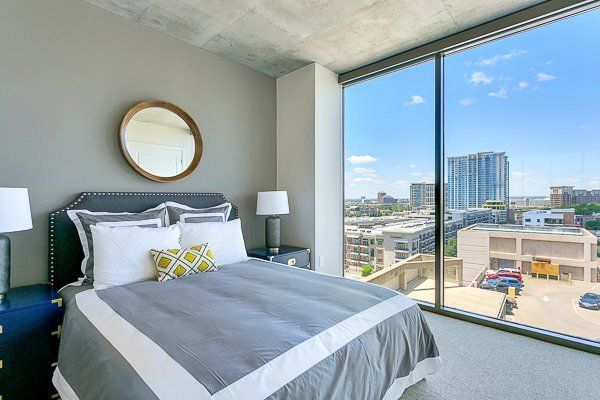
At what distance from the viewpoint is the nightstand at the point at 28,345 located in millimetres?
1720

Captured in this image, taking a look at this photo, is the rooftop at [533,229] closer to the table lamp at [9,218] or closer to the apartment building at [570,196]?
the apartment building at [570,196]

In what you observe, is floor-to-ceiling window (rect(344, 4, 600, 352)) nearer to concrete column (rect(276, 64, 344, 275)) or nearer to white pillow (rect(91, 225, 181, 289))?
concrete column (rect(276, 64, 344, 275))

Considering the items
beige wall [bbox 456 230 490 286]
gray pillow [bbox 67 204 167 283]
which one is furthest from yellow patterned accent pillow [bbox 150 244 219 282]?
beige wall [bbox 456 230 490 286]

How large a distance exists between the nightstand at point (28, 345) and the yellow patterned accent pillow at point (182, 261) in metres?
0.62

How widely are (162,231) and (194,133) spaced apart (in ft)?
4.26

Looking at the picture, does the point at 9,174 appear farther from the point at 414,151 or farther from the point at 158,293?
the point at 414,151

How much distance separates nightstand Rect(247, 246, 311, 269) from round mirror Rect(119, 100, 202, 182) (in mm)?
1177

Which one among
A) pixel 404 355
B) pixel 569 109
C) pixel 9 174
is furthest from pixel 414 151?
pixel 9 174

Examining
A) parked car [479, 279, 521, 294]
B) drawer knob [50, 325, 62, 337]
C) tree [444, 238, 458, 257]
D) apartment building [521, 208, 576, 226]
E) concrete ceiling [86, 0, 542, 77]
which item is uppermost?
concrete ceiling [86, 0, 542, 77]

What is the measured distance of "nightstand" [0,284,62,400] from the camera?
172cm

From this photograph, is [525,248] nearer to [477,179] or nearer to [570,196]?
[570,196]

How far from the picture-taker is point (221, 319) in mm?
1430

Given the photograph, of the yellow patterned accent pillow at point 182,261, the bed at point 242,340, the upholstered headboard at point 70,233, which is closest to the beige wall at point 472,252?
the bed at point 242,340

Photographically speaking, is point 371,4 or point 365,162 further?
point 365,162
